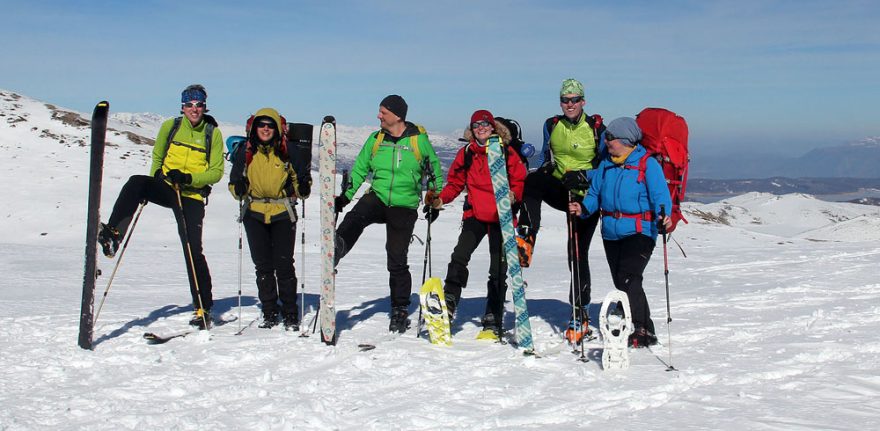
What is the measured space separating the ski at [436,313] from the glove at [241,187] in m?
2.14

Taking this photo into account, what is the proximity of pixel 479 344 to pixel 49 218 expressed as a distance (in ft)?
59.2

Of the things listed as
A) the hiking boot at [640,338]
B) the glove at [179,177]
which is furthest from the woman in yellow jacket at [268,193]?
the hiking boot at [640,338]

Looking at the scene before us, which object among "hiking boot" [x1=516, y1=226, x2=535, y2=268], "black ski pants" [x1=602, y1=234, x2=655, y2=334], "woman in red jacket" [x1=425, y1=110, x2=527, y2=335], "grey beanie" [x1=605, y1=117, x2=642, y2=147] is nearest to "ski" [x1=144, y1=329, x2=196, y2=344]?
"woman in red jacket" [x1=425, y1=110, x2=527, y2=335]

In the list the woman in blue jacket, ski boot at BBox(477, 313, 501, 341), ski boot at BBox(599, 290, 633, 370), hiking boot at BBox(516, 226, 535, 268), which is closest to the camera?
ski boot at BBox(599, 290, 633, 370)

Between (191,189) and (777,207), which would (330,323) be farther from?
(777,207)

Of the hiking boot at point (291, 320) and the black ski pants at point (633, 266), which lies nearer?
the black ski pants at point (633, 266)

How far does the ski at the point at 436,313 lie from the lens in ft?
24.3

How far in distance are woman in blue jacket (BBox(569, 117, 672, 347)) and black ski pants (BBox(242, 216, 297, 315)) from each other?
9.86 feet

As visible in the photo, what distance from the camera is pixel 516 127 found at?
7.69 m

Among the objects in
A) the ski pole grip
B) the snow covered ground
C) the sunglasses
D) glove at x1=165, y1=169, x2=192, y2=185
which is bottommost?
the snow covered ground

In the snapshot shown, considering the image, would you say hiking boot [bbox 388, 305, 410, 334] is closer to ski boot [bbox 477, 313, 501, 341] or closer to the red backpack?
ski boot [bbox 477, 313, 501, 341]

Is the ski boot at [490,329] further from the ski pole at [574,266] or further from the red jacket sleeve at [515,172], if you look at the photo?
the red jacket sleeve at [515,172]

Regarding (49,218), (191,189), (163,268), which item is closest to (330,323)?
(191,189)

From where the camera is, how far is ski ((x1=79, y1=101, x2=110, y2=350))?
6.87 m
